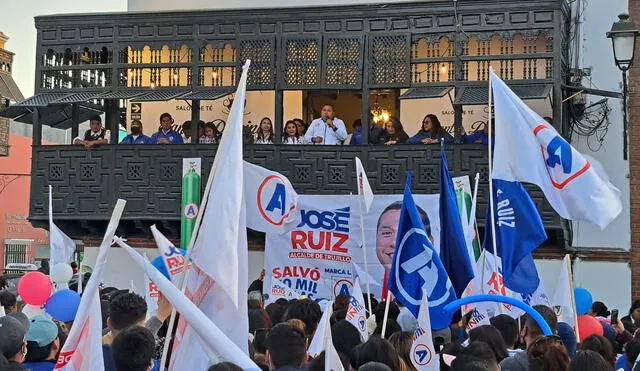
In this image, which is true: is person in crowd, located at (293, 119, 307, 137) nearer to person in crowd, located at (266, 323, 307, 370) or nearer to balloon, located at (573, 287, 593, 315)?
balloon, located at (573, 287, 593, 315)

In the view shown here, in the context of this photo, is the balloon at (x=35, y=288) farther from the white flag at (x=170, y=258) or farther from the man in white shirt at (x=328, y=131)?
the man in white shirt at (x=328, y=131)

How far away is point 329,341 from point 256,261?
1234cm

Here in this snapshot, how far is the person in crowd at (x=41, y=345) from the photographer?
5957 mm

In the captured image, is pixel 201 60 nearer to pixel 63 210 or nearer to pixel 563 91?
pixel 63 210

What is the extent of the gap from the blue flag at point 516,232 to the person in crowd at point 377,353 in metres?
3.10

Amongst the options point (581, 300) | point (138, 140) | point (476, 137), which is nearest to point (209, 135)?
point (138, 140)

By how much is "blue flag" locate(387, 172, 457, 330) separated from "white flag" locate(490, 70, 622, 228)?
155 cm

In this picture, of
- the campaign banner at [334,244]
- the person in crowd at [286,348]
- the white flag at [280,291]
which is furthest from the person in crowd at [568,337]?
the white flag at [280,291]

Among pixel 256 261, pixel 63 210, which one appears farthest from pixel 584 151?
pixel 63 210

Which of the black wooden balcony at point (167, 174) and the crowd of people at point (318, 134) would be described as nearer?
the black wooden balcony at point (167, 174)

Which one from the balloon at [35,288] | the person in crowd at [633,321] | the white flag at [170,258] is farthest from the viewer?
the person in crowd at [633,321]

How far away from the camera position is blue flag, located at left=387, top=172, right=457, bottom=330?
23.8 ft

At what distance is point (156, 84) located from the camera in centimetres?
1716

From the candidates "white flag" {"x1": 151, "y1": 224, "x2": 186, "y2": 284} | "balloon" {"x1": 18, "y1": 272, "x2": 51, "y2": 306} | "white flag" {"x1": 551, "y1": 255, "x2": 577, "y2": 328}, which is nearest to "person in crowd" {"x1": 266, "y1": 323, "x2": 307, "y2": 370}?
"white flag" {"x1": 151, "y1": 224, "x2": 186, "y2": 284}
